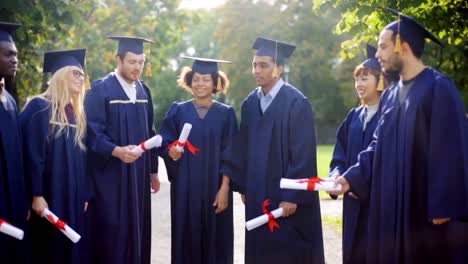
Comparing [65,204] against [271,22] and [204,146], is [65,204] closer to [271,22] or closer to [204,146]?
[204,146]

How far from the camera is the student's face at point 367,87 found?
18.8 ft

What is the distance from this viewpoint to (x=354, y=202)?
18.1 ft

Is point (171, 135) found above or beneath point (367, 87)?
beneath

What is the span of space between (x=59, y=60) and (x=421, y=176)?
327 centimetres

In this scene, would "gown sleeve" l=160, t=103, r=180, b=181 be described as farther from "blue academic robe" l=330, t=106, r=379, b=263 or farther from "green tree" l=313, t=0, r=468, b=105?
"green tree" l=313, t=0, r=468, b=105

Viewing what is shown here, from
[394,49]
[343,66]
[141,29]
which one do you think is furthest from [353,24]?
[343,66]

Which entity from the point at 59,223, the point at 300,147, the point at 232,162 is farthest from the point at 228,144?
the point at 59,223

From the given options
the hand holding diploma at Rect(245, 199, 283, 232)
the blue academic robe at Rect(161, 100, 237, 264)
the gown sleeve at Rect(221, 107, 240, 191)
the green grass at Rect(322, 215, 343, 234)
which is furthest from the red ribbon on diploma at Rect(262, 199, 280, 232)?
the green grass at Rect(322, 215, 343, 234)

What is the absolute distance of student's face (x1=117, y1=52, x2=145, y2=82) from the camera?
6055 mm

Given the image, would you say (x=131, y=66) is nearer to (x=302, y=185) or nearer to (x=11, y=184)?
(x=11, y=184)

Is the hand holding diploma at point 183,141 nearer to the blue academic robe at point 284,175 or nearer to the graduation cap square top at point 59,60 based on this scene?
the blue academic robe at point 284,175

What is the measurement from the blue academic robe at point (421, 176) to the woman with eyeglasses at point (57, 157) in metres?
2.54

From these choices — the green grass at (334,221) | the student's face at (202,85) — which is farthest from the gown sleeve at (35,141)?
the green grass at (334,221)

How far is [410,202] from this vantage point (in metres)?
4.34
